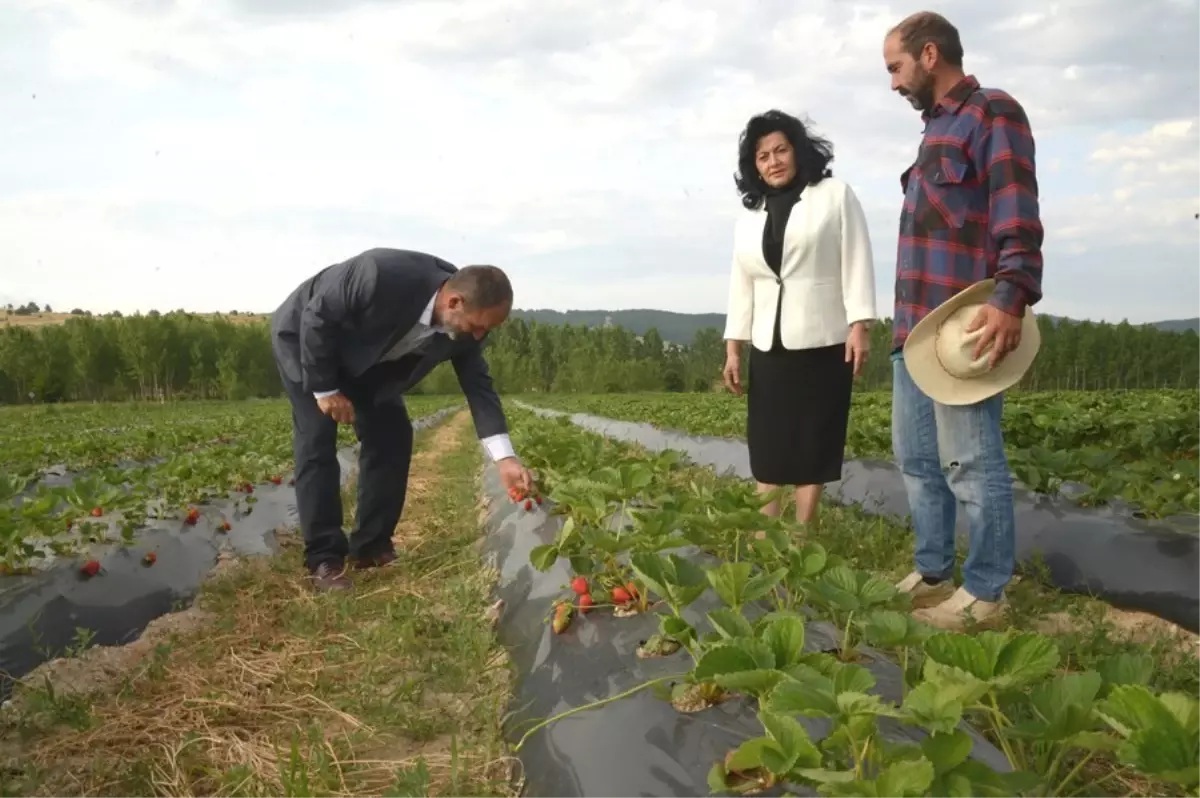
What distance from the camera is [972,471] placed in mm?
2818

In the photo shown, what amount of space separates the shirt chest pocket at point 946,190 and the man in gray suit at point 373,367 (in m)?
1.68

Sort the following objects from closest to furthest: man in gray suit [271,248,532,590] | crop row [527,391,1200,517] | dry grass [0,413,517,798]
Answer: dry grass [0,413,517,798]
man in gray suit [271,248,532,590]
crop row [527,391,1200,517]

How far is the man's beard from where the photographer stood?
2.90 metres

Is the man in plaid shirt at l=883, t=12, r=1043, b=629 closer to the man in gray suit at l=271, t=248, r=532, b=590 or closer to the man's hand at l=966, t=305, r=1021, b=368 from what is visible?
the man's hand at l=966, t=305, r=1021, b=368

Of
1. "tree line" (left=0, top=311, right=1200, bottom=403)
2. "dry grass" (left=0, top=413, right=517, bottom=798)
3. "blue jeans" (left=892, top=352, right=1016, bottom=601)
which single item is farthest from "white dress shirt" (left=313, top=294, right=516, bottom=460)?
"tree line" (left=0, top=311, right=1200, bottom=403)

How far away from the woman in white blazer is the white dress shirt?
45.5 inches

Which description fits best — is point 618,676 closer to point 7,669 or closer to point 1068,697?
point 1068,697

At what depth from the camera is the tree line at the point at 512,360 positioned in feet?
161

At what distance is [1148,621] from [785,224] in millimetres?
2212

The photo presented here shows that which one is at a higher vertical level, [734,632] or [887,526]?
[734,632]

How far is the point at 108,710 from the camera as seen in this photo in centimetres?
274

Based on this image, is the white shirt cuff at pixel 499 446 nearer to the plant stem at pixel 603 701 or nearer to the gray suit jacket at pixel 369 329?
the gray suit jacket at pixel 369 329

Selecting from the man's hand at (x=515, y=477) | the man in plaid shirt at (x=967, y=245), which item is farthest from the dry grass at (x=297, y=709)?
the man in plaid shirt at (x=967, y=245)

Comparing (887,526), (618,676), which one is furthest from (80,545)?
(887,526)
